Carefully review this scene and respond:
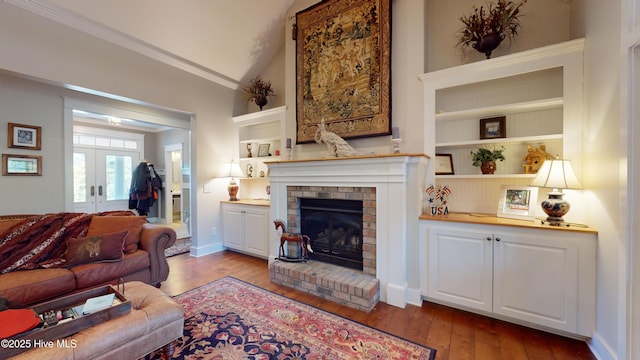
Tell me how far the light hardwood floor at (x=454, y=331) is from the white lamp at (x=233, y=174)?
163 cm

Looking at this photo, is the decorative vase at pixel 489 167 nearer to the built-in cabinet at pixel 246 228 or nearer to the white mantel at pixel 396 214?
the white mantel at pixel 396 214

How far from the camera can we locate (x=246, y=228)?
3.83 meters

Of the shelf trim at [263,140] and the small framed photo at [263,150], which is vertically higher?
the shelf trim at [263,140]

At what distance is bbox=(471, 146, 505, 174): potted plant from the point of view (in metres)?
2.49

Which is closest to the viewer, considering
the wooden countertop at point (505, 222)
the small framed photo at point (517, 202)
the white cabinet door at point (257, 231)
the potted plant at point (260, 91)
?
the wooden countertop at point (505, 222)

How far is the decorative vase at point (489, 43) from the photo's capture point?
2.32 m

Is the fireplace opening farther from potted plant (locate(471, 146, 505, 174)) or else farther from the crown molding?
the crown molding

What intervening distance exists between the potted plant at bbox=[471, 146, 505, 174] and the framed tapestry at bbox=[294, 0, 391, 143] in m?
0.97

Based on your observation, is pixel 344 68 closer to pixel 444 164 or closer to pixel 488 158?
pixel 444 164

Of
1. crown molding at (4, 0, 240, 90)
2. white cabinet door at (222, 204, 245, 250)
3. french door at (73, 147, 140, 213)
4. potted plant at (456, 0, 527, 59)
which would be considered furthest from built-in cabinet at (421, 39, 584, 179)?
french door at (73, 147, 140, 213)

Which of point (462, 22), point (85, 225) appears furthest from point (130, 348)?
point (462, 22)

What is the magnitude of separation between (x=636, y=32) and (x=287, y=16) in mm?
3659

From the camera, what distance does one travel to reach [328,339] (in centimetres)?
187

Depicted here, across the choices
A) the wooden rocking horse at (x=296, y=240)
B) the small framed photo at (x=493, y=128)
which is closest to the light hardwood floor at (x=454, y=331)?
the wooden rocking horse at (x=296, y=240)
